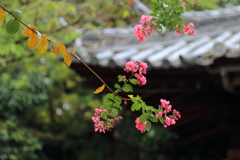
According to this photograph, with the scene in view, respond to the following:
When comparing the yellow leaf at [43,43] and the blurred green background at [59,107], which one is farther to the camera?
the blurred green background at [59,107]

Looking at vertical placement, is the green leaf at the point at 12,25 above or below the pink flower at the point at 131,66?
below

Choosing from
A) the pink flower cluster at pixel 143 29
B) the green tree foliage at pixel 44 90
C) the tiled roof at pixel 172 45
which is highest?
the pink flower cluster at pixel 143 29

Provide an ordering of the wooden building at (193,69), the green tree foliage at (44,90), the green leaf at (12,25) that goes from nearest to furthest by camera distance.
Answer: the green leaf at (12,25) < the wooden building at (193,69) < the green tree foliage at (44,90)

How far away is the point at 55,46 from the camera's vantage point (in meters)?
1.24

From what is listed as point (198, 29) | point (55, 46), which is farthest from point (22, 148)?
point (55, 46)

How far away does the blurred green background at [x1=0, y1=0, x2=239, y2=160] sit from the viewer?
3.87 meters

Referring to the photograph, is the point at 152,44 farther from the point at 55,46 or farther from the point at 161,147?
the point at 55,46

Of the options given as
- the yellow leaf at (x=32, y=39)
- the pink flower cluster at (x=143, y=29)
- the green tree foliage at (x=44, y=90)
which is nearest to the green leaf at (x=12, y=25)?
the yellow leaf at (x=32, y=39)

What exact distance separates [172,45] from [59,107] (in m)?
4.42

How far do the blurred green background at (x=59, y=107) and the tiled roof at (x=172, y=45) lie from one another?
0.26 m

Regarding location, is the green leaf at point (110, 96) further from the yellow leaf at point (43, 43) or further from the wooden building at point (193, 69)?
the wooden building at point (193, 69)

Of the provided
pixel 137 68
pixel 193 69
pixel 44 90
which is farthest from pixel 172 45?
pixel 44 90

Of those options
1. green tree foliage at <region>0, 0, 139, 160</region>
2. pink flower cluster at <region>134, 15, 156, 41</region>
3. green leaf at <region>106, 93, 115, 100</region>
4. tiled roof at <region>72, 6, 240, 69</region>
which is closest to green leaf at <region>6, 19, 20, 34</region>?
green leaf at <region>106, 93, 115, 100</region>

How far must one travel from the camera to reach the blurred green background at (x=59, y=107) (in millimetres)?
3873
